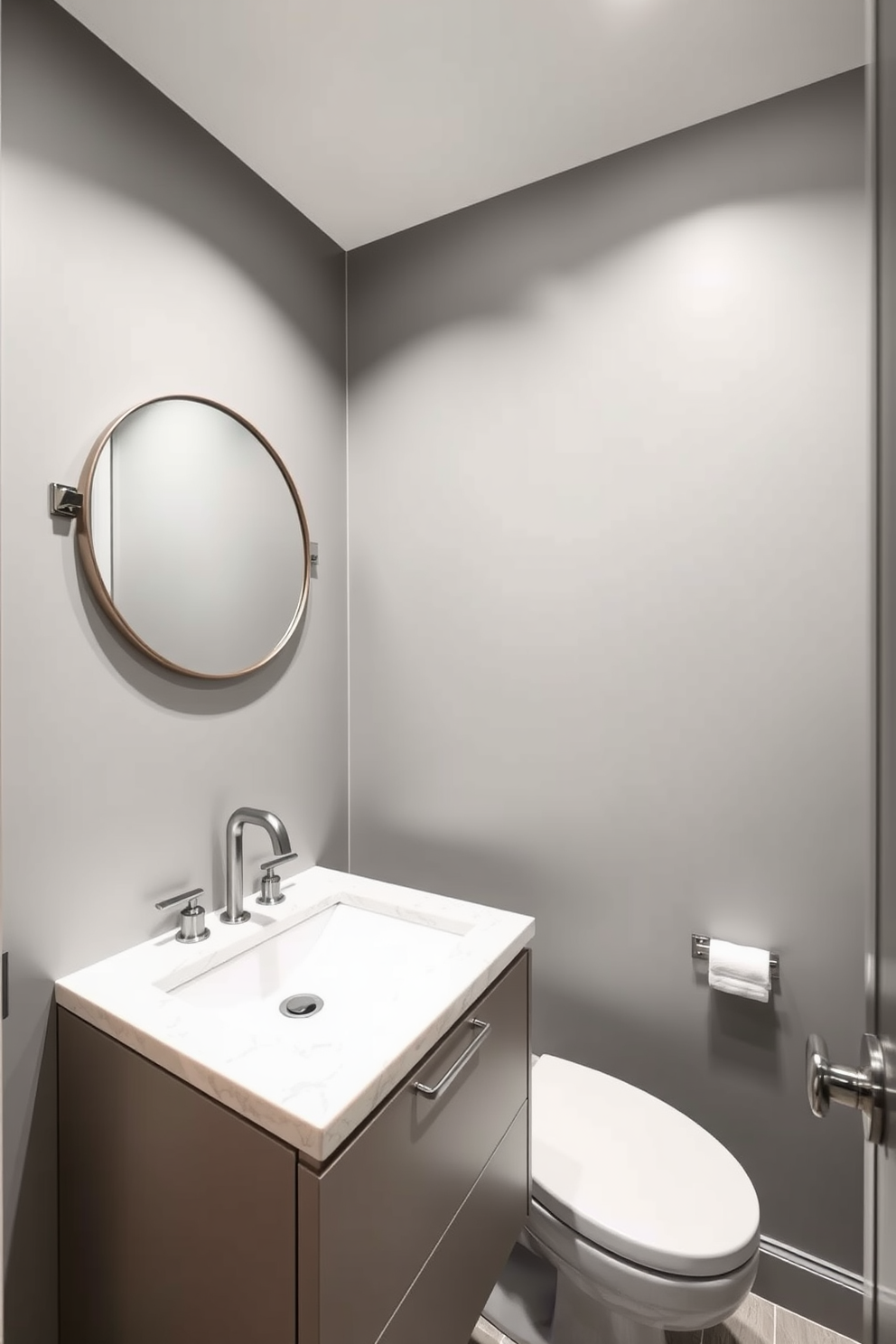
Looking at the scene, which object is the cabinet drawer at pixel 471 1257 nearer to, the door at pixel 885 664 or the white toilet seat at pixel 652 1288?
the white toilet seat at pixel 652 1288

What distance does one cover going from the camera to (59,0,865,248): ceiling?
3.79 ft

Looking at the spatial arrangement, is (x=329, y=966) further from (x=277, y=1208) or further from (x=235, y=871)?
(x=277, y=1208)

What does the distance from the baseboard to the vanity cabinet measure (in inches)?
25.2

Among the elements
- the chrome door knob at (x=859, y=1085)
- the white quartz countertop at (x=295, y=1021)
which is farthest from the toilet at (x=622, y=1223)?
the chrome door knob at (x=859, y=1085)

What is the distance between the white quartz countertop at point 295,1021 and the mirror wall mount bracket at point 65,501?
2.55 ft

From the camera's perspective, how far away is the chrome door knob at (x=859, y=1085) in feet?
1.82

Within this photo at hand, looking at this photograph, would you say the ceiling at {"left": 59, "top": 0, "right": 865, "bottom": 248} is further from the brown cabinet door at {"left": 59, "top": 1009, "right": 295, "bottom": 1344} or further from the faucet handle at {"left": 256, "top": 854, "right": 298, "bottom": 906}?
the brown cabinet door at {"left": 59, "top": 1009, "right": 295, "bottom": 1344}

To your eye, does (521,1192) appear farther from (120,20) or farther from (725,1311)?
(120,20)

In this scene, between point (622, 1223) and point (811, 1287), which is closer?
point (622, 1223)

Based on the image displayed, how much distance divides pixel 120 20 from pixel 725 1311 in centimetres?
240

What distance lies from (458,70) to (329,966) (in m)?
1.80

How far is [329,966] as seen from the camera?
1.31m

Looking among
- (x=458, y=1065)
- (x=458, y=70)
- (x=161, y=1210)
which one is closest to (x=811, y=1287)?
(x=458, y=1065)

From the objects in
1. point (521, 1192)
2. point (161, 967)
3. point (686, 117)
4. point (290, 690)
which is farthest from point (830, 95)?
point (521, 1192)
